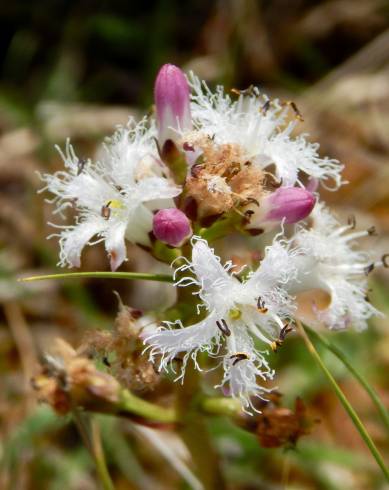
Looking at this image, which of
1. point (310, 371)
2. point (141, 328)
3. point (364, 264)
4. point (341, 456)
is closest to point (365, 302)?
point (364, 264)

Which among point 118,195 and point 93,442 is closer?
point 118,195

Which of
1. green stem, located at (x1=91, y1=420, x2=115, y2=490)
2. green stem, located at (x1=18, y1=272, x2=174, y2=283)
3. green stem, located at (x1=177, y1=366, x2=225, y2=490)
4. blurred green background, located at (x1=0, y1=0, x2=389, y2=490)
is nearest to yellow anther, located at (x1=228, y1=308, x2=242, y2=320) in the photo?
green stem, located at (x1=18, y1=272, x2=174, y2=283)

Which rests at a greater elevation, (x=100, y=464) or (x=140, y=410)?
(x=140, y=410)

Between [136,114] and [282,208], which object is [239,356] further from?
[136,114]

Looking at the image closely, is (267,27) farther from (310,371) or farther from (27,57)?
(310,371)

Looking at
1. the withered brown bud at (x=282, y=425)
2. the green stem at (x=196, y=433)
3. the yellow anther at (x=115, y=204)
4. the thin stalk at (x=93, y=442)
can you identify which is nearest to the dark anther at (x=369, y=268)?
the withered brown bud at (x=282, y=425)

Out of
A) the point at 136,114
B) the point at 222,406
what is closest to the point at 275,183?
the point at 222,406

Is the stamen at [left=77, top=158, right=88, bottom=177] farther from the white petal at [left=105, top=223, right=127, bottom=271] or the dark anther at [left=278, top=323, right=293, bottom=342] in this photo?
the dark anther at [left=278, top=323, right=293, bottom=342]
